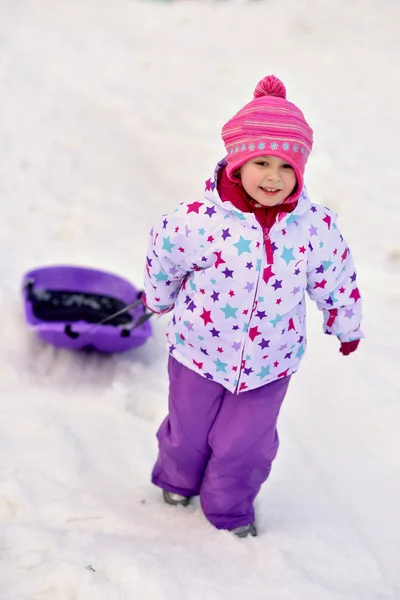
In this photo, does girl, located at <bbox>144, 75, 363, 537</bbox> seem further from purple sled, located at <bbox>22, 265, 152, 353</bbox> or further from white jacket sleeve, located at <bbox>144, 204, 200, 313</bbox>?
purple sled, located at <bbox>22, 265, 152, 353</bbox>

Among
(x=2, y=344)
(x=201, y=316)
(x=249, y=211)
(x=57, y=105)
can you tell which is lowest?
(x=2, y=344)

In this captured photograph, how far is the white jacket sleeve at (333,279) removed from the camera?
1681 mm

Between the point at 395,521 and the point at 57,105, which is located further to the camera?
the point at 57,105

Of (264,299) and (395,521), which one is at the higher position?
(264,299)

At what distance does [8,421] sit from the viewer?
7.86 ft

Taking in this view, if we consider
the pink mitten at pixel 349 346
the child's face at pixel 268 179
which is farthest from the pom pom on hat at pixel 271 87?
the pink mitten at pixel 349 346

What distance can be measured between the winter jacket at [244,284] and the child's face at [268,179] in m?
0.05

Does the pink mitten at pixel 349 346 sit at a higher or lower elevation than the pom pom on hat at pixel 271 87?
lower

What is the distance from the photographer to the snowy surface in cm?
190

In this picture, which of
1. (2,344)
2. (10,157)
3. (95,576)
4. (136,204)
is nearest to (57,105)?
(10,157)

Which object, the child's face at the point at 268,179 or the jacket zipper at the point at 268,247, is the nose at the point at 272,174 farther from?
the jacket zipper at the point at 268,247

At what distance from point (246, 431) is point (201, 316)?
0.38 meters

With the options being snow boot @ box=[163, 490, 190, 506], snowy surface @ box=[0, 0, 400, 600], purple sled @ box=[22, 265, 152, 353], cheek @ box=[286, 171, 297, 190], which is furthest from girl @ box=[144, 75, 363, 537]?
purple sled @ box=[22, 265, 152, 353]

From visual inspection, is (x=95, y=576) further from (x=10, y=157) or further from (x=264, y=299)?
(x=10, y=157)
